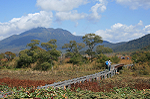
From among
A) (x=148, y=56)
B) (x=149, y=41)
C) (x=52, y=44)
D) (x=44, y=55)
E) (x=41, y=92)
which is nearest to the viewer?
(x=41, y=92)

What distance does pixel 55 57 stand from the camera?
34.7 m

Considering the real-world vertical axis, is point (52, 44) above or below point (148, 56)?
above

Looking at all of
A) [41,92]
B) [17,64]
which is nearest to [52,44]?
[17,64]

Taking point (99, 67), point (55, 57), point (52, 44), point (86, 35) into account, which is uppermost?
point (86, 35)

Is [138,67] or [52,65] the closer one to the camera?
[138,67]

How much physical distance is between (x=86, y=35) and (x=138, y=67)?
2550 cm

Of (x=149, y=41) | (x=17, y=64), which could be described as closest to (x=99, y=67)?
(x=17, y=64)

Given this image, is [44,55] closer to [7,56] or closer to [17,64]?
[17,64]

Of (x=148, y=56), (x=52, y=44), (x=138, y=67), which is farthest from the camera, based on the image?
(x=52, y=44)

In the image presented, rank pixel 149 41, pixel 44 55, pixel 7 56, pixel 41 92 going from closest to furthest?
pixel 41 92 < pixel 44 55 < pixel 7 56 < pixel 149 41

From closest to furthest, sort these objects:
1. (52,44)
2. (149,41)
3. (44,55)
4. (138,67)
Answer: (138,67) → (44,55) → (52,44) → (149,41)

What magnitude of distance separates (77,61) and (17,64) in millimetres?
14152

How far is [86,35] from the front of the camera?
166 ft

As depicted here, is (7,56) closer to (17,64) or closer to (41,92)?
(17,64)
